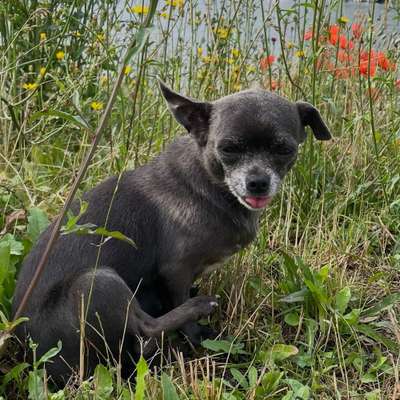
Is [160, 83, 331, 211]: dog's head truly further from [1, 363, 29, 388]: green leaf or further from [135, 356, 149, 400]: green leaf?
[1, 363, 29, 388]: green leaf

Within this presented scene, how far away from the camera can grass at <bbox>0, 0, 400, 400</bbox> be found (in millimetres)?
3215

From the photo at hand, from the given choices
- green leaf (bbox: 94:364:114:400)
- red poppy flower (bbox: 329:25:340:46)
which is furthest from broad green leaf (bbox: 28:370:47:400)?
red poppy flower (bbox: 329:25:340:46)

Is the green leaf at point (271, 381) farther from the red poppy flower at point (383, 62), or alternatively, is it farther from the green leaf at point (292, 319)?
the red poppy flower at point (383, 62)

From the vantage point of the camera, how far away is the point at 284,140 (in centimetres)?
336

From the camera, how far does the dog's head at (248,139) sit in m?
3.33

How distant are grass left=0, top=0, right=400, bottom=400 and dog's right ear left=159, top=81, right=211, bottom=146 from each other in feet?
0.95

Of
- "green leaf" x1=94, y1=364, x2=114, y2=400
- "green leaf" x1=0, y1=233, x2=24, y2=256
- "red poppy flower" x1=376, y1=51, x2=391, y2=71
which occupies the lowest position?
"green leaf" x1=94, y1=364, x2=114, y2=400

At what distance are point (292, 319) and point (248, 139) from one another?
2.95ft

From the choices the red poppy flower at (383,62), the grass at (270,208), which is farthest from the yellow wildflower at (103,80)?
the red poppy flower at (383,62)

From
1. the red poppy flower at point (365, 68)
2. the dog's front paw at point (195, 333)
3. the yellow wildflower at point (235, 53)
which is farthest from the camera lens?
the yellow wildflower at point (235, 53)

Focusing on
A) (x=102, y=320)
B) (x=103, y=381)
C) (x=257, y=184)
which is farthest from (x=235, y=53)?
(x=103, y=381)

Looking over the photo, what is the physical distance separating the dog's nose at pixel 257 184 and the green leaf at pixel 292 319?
0.65 meters

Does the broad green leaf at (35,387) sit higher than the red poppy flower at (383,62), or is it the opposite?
the red poppy flower at (383,62)

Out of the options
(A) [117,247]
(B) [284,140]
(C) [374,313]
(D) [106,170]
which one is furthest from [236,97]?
(D) [106,170]
